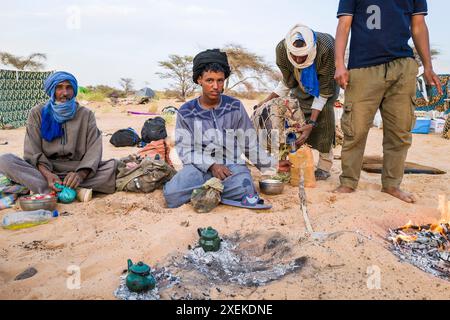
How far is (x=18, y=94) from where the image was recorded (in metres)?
12.4

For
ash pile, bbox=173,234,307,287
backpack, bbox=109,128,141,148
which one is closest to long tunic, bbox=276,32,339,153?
ash pile, bbox=173,234,307,287

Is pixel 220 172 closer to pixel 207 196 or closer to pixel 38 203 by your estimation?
pixel 207 196

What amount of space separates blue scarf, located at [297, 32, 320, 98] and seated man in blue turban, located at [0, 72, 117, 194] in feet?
7.51

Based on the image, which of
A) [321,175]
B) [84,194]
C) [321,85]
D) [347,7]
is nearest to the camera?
[347,7]

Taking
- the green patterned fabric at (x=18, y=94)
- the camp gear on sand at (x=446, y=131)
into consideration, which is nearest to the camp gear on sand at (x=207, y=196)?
the camp gear on sand at (x=446, y=131)

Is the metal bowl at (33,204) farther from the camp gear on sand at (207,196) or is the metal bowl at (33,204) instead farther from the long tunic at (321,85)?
the long tunic at (321,85)

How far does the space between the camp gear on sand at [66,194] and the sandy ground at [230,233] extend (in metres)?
0.11

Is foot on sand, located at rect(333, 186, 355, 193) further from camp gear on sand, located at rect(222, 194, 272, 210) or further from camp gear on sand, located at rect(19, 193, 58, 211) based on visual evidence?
camp gear on sand, located at rect(19, 193, 58, 211)

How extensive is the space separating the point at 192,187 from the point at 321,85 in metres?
1.92

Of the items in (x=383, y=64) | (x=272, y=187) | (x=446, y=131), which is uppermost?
(x=383, y=64)

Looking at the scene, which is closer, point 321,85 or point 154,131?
point 321,85

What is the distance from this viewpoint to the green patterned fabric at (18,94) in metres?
11.7

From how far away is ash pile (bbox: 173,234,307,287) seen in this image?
228 centimetres

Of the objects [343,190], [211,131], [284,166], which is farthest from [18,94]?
[343,190]
